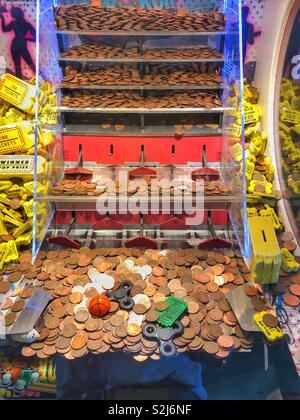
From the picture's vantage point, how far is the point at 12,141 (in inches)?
107

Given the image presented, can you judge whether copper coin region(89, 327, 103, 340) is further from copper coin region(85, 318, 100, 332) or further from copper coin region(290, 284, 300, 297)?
copper coin region(290, 284, 300, 297)

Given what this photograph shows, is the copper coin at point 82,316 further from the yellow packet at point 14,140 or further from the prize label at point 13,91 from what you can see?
the prize label at point 13,91

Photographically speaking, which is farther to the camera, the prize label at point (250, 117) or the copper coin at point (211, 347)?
the prize label at point (250, 117)

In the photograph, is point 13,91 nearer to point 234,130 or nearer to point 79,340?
point 234,130

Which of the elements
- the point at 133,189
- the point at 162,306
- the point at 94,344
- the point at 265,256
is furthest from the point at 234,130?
the point at 94,344

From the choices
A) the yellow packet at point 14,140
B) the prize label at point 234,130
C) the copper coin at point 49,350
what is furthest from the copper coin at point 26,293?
the prize label at point 234,130

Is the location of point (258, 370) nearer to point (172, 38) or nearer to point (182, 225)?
point (182, 225)

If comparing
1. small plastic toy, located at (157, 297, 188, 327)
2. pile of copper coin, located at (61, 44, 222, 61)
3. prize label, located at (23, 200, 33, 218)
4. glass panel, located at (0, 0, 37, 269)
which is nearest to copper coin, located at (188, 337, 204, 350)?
small plastic toy, located at (157, 297, 188, 327)

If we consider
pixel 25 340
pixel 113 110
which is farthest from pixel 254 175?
pixel 25 340

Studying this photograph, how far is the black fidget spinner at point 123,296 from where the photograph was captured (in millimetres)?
1936

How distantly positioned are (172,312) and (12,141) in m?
1.81

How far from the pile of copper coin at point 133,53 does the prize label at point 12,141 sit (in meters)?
0.69

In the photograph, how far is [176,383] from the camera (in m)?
1.69

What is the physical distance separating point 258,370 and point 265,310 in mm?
303
